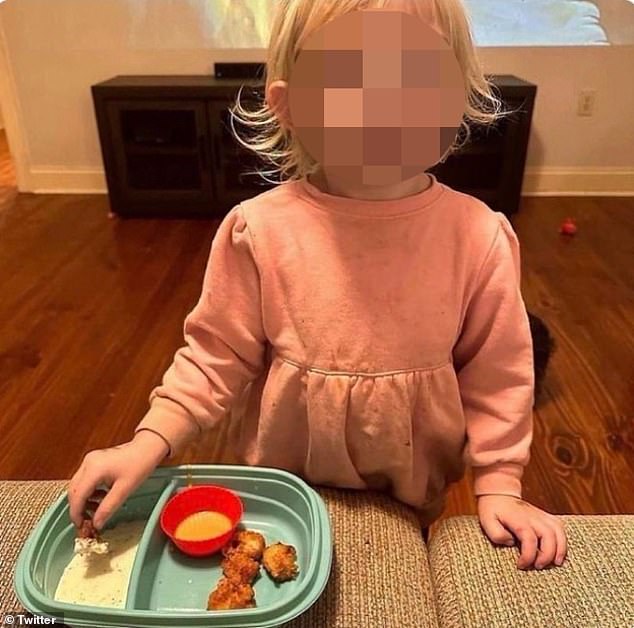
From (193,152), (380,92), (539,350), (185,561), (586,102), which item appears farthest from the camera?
(586,102)

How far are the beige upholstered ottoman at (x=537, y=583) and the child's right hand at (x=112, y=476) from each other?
30 cm

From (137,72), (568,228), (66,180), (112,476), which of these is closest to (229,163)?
(137,72)

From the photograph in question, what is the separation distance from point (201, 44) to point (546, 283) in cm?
167

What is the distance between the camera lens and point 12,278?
230 centimetres

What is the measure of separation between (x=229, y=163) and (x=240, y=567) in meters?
2.29

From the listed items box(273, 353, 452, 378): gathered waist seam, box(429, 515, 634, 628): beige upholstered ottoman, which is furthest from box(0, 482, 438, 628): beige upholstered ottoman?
box(273, 353, 452, 378): gathered waist seam

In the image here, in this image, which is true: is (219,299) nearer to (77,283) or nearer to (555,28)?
(77,283)

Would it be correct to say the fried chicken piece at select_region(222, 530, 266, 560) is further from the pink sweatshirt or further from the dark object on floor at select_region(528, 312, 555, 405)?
the dark object on floor at select_region(528, 312, 555, 405)

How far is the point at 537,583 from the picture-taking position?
0.64 m

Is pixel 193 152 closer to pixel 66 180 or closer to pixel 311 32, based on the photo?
pixel 66 180

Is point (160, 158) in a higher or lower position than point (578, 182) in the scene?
higher

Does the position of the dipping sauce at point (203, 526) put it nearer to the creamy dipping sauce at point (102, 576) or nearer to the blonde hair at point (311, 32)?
the creamy dipping sauce at point (102, 576)

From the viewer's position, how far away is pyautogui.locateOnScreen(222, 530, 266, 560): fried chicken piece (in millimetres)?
652

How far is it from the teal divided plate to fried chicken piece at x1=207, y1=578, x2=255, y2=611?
1 cm
